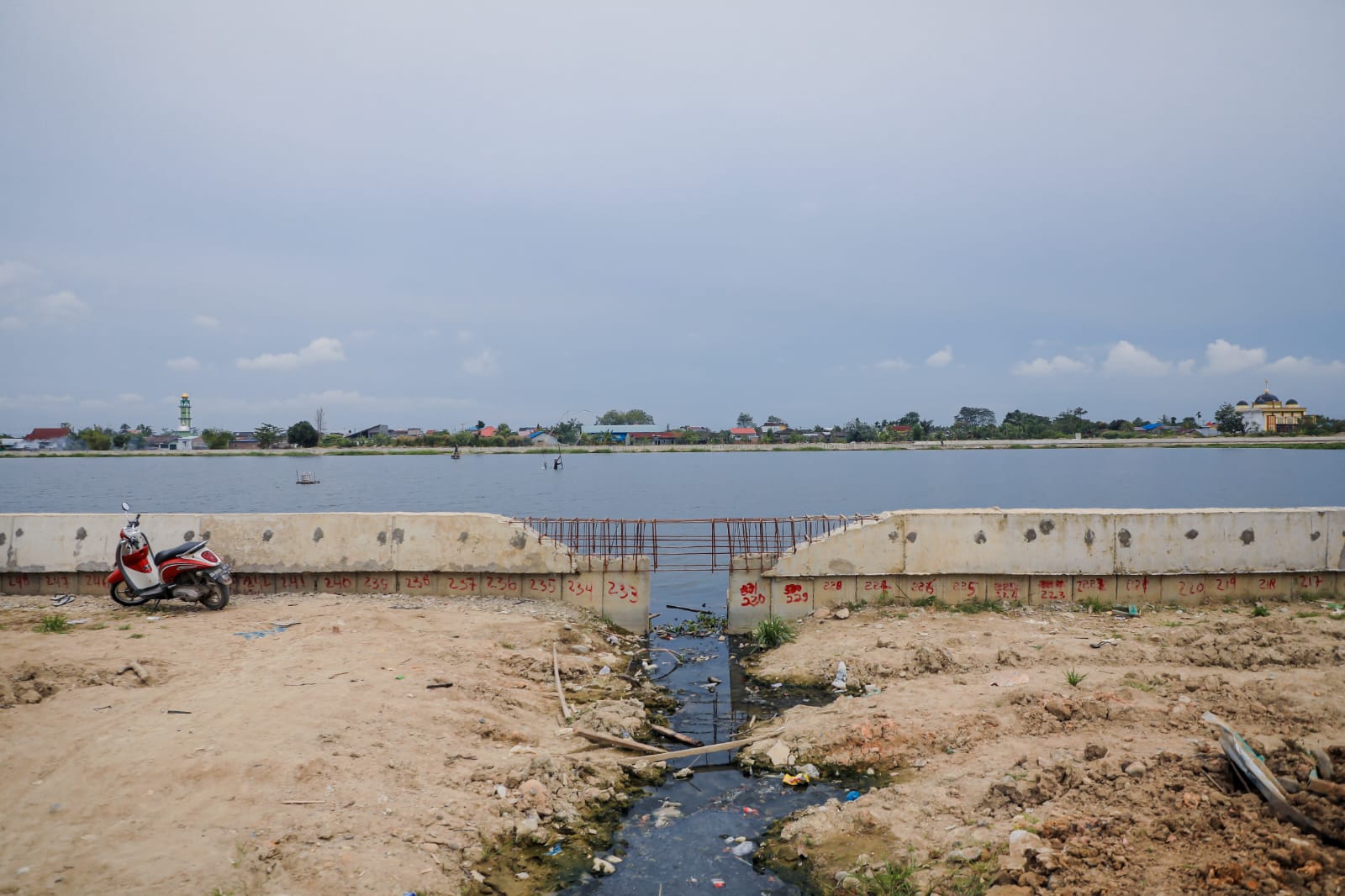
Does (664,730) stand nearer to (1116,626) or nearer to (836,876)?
(836,876)

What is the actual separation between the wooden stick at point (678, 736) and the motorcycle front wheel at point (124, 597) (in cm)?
869

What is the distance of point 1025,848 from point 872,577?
7993 millimetres

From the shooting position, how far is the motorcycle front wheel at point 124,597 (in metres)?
12.2

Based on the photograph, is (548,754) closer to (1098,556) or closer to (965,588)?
(965,588)

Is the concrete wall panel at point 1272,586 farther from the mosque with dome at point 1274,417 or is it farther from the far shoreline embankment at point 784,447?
the mosque with dome at point 1274,417

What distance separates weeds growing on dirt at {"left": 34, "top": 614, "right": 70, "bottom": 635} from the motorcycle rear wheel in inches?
68.6

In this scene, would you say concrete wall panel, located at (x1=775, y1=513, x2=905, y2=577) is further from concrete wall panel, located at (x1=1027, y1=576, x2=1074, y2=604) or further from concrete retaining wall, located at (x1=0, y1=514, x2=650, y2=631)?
concrete retaining wall, located at (x1=0, y1=514, x2=650, y2=631)

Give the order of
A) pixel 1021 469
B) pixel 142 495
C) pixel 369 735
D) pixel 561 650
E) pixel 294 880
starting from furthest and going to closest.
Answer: pixel 1021 469
pixel 142 495
pixel 561 650
pixel 369 735
pixel 294 880

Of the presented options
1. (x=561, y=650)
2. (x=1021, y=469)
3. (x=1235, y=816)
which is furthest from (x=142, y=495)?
(x=1021, y=469)

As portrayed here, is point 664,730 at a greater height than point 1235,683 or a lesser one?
lesser

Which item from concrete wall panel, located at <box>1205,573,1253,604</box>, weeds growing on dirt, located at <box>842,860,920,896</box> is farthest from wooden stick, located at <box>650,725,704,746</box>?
concrete wall panel, located at <box>1205,573,1253,604</box>

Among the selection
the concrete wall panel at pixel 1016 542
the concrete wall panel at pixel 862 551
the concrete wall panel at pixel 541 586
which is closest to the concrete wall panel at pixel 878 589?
the concrete wall panel at pixel 862 551

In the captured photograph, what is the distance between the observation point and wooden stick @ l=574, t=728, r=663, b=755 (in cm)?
862

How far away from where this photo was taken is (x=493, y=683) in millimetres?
9812
